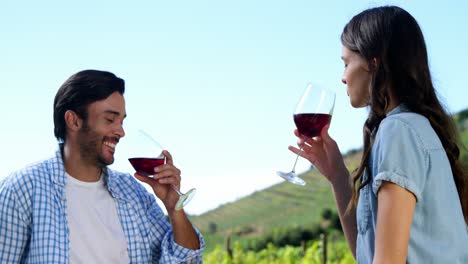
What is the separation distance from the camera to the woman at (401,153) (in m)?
1.79

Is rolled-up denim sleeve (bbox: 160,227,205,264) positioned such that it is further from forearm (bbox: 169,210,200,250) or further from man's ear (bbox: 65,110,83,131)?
man's ear (bbox: 65,110,83,131)

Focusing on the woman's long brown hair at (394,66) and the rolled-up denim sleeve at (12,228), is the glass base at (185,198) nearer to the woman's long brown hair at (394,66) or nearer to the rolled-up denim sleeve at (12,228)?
the rolled-up denim sleeve at (12,228)

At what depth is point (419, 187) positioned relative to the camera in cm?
183

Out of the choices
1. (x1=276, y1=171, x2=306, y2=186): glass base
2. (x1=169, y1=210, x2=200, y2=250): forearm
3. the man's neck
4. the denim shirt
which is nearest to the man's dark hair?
the man's neck

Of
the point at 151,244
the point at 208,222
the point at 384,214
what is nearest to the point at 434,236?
the point at 384,214

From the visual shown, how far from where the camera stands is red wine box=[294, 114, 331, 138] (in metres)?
2.45

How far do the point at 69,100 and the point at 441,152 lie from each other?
5.98ft

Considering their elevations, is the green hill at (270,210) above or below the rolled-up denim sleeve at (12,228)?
below

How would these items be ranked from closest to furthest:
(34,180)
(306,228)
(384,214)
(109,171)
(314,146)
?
(384,214) → (314,146) → (34,180) → (109,171) → (306,228)

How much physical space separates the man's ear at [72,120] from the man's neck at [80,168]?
0.31 feet

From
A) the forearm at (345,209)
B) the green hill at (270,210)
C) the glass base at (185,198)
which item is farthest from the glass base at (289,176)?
the green hill at (270,210)

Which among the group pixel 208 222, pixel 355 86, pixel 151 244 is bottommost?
pixel 208 222

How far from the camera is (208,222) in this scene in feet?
142

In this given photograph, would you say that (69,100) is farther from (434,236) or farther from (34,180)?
(434,236)
